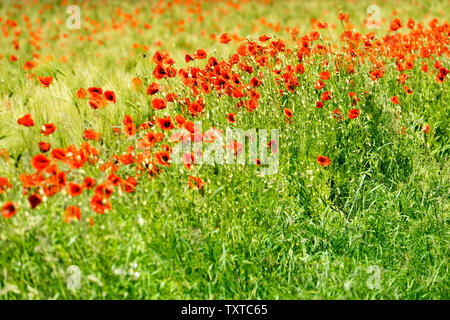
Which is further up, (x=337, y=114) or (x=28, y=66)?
(x=28, y=66)

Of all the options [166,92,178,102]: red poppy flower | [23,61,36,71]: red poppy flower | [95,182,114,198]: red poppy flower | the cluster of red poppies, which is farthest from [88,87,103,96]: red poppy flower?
[23,61,36,71]: red poppy flower

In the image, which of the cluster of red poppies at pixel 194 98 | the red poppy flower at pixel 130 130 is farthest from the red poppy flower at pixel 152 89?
the red poppy flower at pixel 130 130

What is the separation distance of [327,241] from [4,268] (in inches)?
54.4

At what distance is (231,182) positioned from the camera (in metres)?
2.34

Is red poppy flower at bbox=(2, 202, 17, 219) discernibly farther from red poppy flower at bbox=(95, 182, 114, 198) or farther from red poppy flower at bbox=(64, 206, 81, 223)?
red poppy flower at bbox=(95, 182, 114, 198)

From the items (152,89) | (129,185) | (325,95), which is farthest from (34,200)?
(325,95)

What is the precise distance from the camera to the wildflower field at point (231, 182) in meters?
1.84

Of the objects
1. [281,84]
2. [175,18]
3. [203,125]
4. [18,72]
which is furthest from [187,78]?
[175,18]

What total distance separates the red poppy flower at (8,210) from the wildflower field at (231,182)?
0.01 meters

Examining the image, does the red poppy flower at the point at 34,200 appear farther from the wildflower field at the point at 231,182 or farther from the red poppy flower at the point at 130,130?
the red poppy flower at the point at 130,130

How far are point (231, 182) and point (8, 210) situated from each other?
1013mm

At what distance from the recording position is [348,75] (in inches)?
122

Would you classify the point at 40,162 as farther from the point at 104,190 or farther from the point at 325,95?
the point at 325,95

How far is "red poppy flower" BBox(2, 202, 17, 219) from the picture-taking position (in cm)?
174
